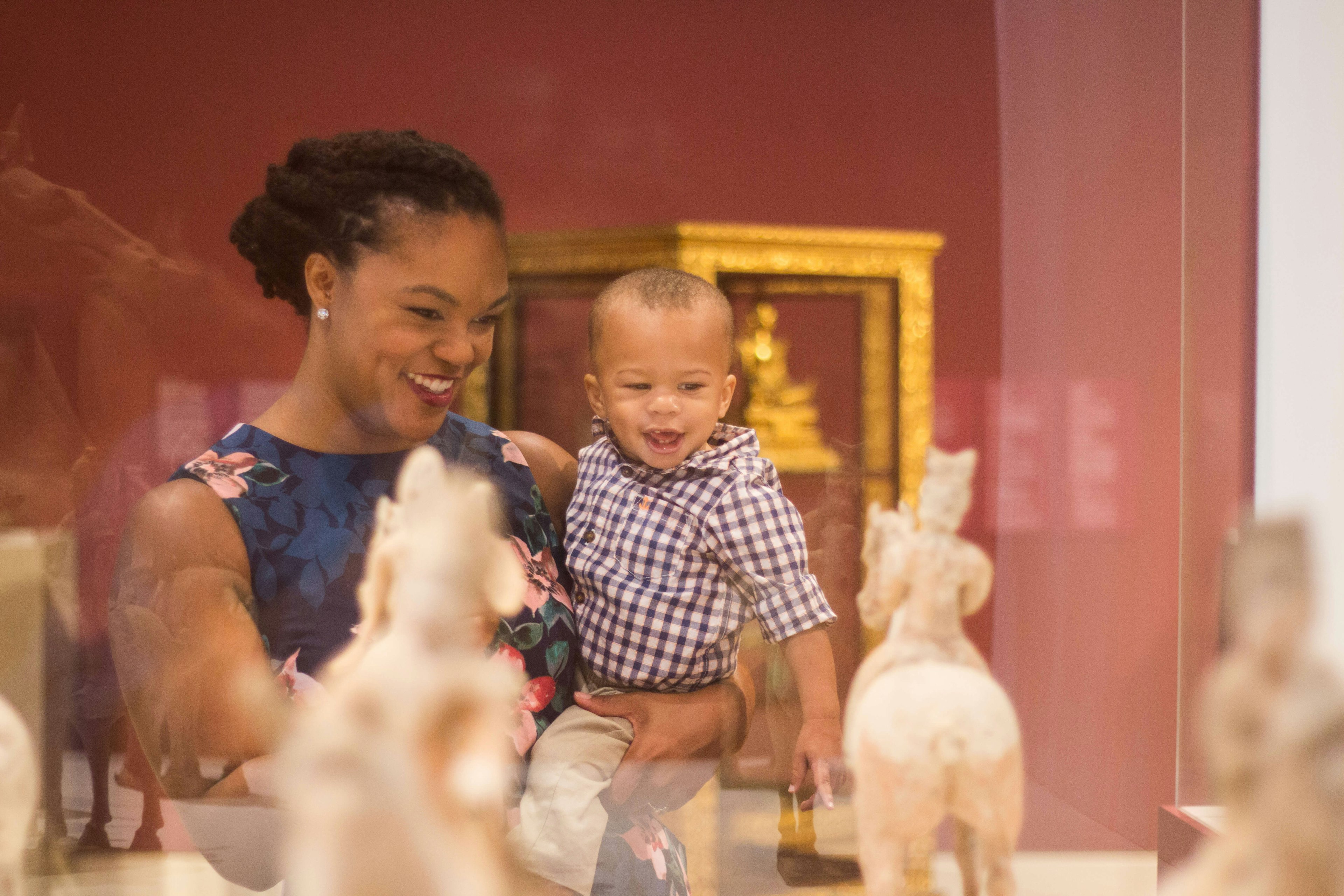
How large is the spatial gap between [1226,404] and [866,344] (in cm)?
30

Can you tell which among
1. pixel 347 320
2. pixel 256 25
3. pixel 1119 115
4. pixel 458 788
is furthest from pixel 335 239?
pixel 1119 115

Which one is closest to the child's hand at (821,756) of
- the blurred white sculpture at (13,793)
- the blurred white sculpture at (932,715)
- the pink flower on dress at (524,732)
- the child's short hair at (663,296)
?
the blurred white sculpture at (932,715)

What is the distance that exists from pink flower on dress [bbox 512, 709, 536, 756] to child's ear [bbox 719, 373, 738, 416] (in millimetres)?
303

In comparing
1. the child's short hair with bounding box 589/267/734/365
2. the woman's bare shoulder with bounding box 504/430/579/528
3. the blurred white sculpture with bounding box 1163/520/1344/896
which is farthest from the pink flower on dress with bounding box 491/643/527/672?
the blurred white sculpture with bounding box 1163/520/1344/896

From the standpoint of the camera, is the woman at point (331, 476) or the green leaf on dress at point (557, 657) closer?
the woman at point (331, 476)

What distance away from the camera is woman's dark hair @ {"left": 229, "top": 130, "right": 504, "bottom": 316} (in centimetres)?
80

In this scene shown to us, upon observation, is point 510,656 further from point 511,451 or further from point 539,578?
point 511,451

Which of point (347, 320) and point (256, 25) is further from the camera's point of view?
point (256, 25)

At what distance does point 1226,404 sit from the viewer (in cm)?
89

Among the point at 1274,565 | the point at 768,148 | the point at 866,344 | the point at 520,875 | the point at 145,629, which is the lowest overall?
the point at 520,875

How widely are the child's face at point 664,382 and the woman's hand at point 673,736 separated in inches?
7.7

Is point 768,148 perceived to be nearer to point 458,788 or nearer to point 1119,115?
point 1119,115

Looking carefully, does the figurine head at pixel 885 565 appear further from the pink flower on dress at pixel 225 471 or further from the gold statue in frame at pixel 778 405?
the pink flower on dress at pixel 225 471

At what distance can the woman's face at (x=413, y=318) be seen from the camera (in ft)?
2.56
